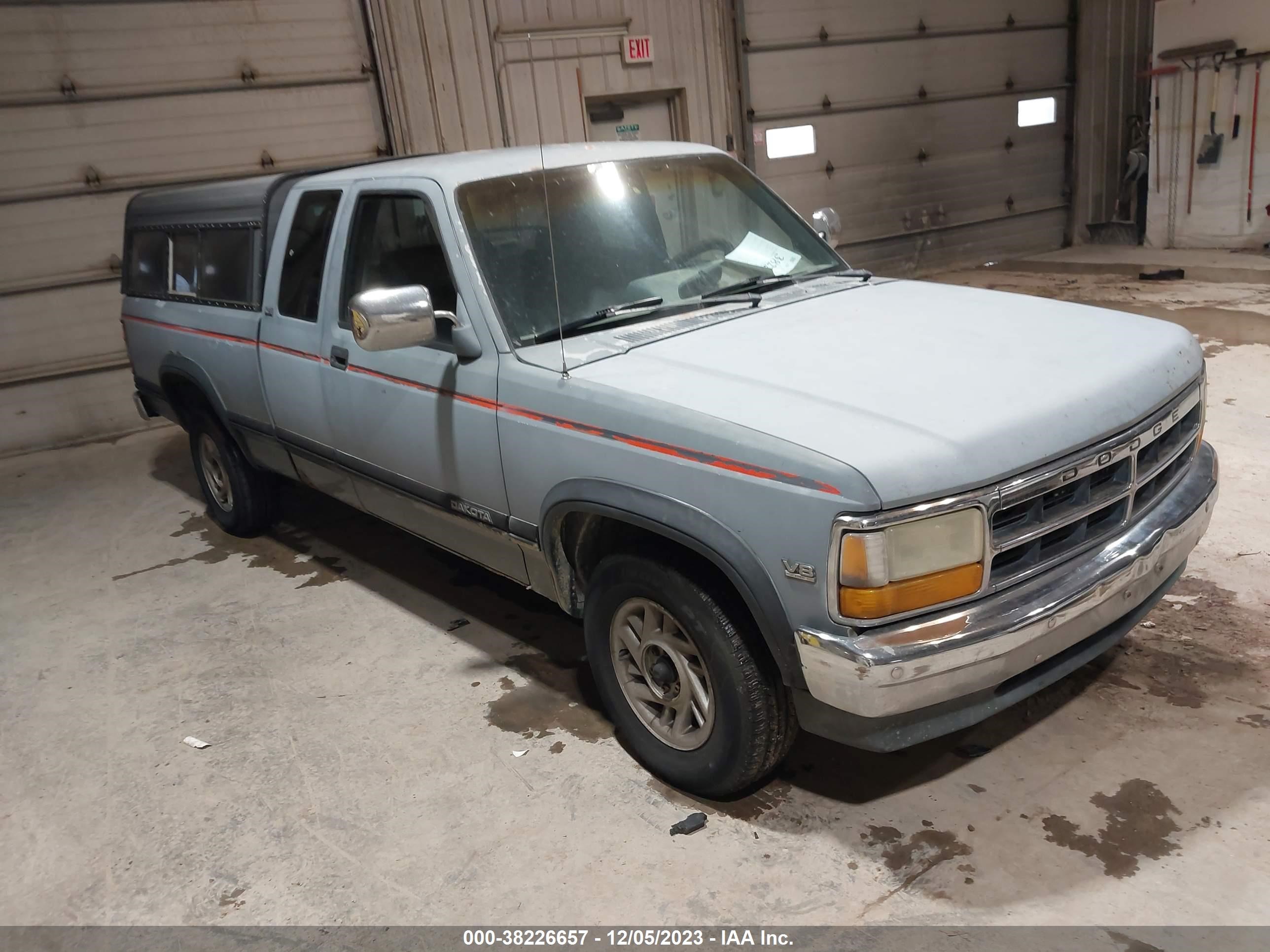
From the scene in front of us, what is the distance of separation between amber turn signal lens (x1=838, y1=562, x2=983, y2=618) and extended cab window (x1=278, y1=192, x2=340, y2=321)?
9.05ft

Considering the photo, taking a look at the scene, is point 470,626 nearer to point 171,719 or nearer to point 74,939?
point 171,719

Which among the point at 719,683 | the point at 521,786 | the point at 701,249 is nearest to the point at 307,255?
the point at 701,249

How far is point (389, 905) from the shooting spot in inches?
107

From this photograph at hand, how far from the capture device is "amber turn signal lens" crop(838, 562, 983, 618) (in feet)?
7.64

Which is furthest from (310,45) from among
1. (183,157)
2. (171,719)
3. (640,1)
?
(171,719)

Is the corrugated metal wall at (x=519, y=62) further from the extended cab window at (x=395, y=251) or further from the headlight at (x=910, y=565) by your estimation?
the headlight at (x=910, y=565)

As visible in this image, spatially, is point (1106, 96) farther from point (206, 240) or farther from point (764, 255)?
point (206, 240)

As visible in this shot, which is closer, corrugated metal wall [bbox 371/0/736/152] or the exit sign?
corrugated metal wall [bbox 371/0/736/152]

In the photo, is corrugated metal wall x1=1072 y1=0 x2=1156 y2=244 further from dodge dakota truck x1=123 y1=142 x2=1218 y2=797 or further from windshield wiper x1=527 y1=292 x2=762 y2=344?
windshield wiper x1=527 y1=292 x2=762 y2=344

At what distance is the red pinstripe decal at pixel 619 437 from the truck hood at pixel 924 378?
0.30 feet

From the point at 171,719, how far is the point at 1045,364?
3.38 m

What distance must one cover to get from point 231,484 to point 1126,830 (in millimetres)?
4641

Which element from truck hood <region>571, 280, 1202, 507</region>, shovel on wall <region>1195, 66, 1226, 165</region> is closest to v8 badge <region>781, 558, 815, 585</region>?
truck hood <region>571, 280, 1202, 507</region>

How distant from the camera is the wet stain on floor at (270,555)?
509cm
